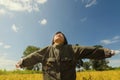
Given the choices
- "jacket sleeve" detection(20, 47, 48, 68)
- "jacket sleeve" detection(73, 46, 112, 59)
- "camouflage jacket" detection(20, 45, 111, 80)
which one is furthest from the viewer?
"jacket sleeve" detection(20, 47, 48, 68)

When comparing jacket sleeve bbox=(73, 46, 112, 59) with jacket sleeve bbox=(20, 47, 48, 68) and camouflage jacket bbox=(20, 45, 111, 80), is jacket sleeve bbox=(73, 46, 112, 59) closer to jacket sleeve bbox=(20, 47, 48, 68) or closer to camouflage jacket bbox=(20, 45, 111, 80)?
camouflage jacket bbox=(20, 45, 111, 80)

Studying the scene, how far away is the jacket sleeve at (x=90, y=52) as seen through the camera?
7.21 m

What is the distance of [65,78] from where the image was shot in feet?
22.6

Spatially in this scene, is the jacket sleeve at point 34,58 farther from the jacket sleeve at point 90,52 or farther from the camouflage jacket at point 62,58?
the jacket sleeve at point 90,52

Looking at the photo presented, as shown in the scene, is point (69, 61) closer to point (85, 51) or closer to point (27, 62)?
point (85, 51)

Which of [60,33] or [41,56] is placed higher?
[60,33]

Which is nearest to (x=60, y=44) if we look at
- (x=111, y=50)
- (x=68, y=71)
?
(x=68, y=71)

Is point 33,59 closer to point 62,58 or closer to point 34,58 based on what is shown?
point 34,58

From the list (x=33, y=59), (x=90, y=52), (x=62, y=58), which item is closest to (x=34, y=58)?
(x=33, y=59)

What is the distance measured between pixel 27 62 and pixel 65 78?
120cm

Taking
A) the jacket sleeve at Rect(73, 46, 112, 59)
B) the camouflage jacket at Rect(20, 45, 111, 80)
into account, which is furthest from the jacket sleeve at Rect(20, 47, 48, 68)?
the jacket sleeve at Rect(73, 46, 112, 59)

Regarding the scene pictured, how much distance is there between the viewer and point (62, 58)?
708 centimetres

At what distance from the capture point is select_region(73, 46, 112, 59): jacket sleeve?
7.21 metres

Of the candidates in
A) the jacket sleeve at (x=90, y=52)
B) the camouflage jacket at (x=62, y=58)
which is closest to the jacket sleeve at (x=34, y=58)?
the camouflage jacket at (x=62, y=58)
